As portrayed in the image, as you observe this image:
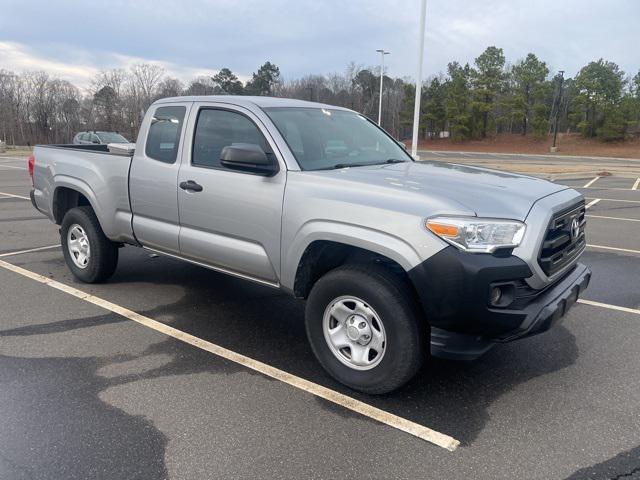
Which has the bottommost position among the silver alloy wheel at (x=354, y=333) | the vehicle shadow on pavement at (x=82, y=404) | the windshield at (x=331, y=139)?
the vehicle shadow on pavement at (x=82, y=404)

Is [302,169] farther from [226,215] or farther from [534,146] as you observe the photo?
[534,146]

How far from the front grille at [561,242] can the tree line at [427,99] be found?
181 ft

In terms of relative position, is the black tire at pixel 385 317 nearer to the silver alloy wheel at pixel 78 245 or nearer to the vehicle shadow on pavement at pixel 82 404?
the vehicle shadow on pavement at pixel 82 404

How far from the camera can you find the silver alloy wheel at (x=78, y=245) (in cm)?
564

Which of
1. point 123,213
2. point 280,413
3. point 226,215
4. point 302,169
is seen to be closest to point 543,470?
point 280,413

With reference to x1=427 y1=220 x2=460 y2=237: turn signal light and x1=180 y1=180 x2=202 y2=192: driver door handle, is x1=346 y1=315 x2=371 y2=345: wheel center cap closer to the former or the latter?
x1=427 y1=220 x2=460 y2=237: turn signal light

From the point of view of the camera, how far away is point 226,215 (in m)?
4.06

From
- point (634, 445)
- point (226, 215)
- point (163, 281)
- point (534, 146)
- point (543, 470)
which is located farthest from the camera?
point (534, 146)

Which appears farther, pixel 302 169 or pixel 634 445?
pixel 302 169

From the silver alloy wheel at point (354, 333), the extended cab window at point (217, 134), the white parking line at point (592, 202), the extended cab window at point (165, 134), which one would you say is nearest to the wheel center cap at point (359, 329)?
the silver alloy wheel at point (354, 333)

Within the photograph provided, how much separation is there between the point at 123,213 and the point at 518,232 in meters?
3.65

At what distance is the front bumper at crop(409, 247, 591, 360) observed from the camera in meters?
2.91

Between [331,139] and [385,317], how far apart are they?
68.9 inches

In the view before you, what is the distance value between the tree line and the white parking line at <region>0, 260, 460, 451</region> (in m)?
53.5
